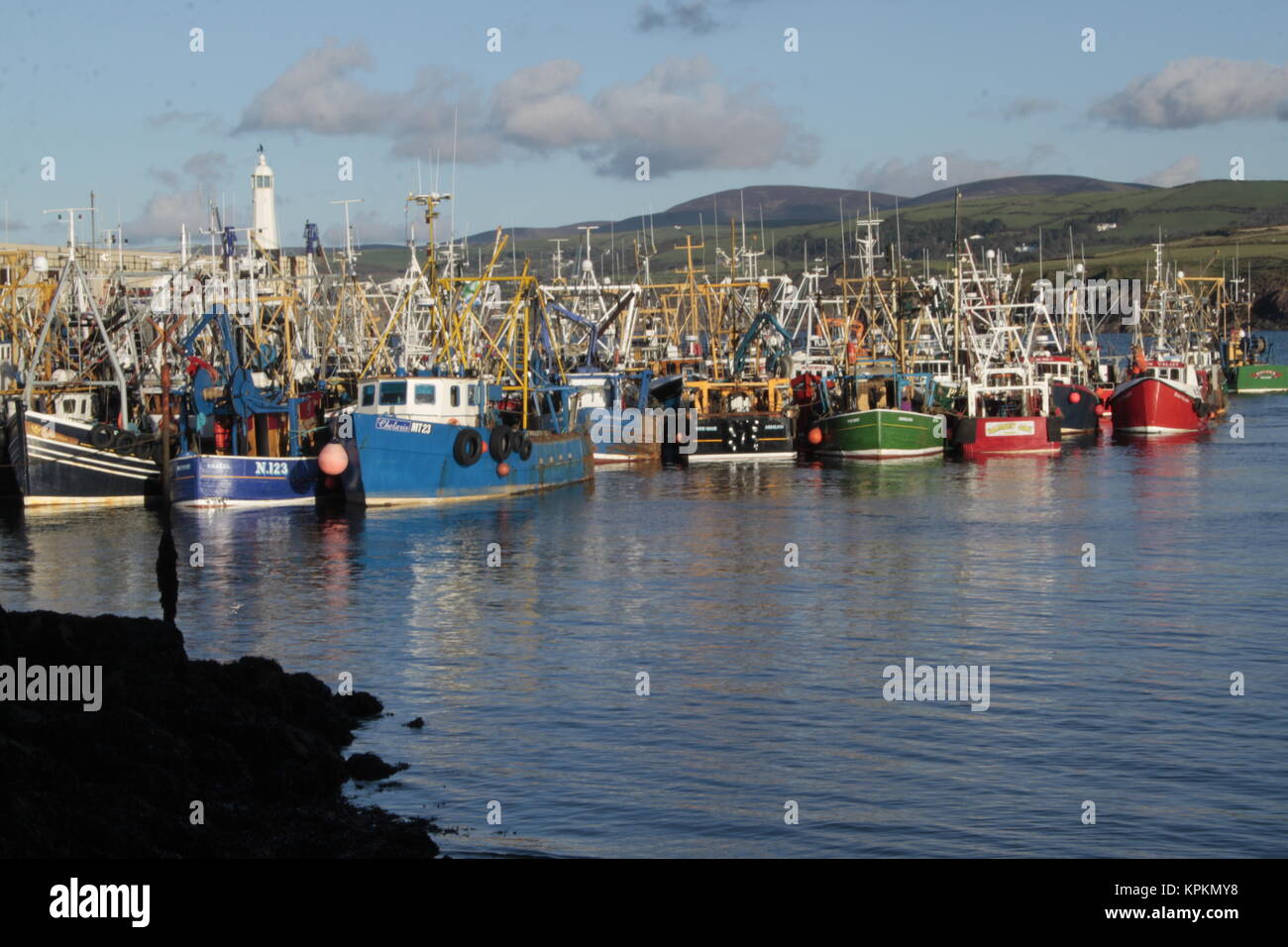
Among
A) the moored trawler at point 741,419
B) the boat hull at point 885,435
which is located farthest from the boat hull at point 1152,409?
the moored trawler at point 741,419

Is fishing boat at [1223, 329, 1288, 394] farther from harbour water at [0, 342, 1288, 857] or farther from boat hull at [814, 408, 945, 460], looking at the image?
harbour water at [0, 342, 1288, 857]

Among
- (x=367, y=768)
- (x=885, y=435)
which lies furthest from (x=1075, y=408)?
(x=367, y=768)

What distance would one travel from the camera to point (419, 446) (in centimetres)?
5609

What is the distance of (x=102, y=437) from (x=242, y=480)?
6028 mm

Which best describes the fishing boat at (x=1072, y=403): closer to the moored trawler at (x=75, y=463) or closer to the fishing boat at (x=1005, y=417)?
the fishing boat at (x=1005, y=417)

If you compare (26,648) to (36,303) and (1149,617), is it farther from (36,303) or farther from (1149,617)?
(36,303)

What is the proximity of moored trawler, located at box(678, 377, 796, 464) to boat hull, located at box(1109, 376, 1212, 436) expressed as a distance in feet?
67.5

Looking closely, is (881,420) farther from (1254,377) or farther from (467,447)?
(1254,377)

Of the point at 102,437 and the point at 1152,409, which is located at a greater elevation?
the point at 102,437

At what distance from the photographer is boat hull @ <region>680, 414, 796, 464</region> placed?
77562 mm

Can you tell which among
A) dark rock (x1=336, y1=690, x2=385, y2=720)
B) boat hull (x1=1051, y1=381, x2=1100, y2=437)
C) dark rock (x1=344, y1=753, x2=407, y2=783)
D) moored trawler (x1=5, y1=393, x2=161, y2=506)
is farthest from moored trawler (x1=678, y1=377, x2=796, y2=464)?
dark rock (x1=344, y1=753, x2=407, y2=783)

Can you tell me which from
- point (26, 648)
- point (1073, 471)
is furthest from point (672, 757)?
point (1073, 471)

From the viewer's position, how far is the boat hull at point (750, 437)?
77562 mm
